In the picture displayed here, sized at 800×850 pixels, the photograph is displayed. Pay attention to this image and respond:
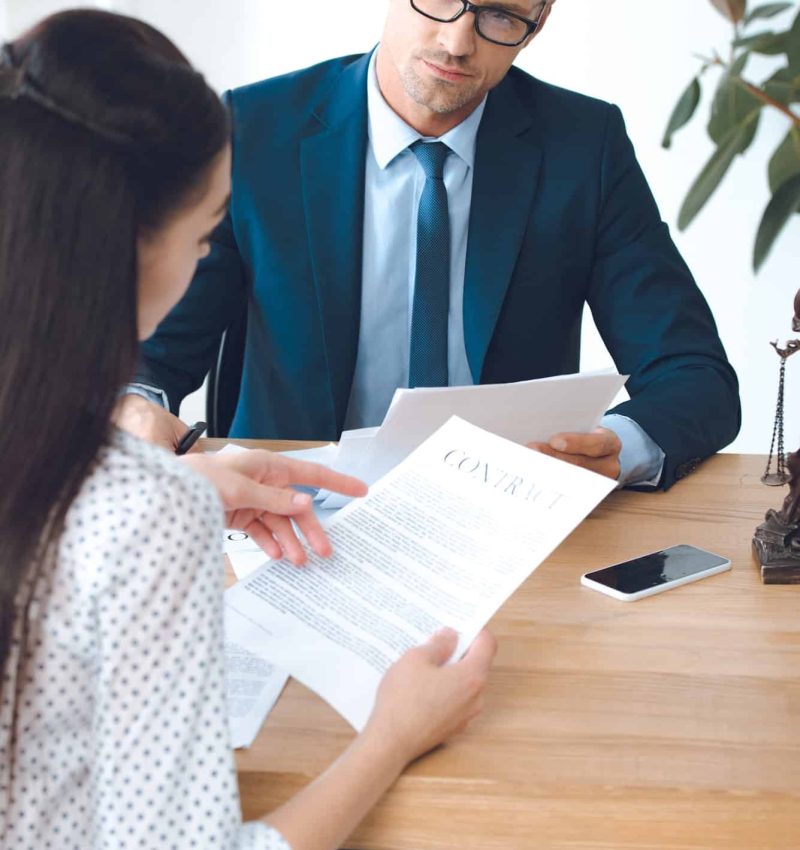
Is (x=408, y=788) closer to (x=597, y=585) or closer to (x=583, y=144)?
(x=597, y=585)

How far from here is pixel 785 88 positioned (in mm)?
915

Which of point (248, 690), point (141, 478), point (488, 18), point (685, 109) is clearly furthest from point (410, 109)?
point (141, 478)

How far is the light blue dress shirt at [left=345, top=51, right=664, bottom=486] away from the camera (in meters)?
1.76

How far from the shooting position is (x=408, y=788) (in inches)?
32.5

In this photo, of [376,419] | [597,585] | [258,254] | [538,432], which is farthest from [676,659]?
[258,254]

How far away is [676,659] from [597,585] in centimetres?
15

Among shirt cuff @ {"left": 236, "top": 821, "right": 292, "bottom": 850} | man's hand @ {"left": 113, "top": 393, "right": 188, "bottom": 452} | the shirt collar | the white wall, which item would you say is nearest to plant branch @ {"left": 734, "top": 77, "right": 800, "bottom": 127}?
shirt cuff @ {"left": 236, "top": 821, "right": 292, "bottom": 850}

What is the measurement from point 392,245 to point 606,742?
3.48ft

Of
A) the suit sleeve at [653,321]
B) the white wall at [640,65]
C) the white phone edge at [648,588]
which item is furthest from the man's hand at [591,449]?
the white wall at [640,65]

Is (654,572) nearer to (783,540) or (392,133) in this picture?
(783,540)

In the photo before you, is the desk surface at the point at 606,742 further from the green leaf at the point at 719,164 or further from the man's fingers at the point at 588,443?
the green leaf at the point at 719,164

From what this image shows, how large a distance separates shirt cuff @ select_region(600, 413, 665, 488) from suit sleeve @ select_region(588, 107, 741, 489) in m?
0.04

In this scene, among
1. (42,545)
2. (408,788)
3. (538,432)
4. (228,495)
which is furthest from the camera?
(538,432)

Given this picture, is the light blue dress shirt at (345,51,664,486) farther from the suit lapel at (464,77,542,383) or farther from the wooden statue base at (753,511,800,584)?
the wooden statue base at (753,511,800,584)
